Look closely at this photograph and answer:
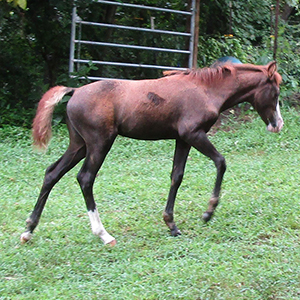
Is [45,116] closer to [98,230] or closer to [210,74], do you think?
[98,230]

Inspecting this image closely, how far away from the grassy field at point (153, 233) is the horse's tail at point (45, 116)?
1.03m

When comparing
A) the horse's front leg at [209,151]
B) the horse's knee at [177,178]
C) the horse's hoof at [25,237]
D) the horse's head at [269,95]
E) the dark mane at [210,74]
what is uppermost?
the dark mane at [210,74]

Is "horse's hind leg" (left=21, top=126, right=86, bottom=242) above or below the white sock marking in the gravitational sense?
above

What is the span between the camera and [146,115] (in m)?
4.75

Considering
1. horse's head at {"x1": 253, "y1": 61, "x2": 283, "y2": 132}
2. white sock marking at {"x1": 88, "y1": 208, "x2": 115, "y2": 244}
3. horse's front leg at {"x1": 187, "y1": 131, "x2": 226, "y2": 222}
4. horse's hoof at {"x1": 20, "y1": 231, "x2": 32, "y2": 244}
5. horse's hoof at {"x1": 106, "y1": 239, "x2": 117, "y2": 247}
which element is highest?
horse's head at {"x1": 253, "y1": 61, "x2": 283, "y2": 132}

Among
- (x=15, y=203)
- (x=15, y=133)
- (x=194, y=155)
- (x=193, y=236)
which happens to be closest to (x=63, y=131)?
(x=15, y=133)

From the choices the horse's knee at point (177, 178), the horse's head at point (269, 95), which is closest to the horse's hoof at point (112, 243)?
the horse's knee at point (177, 178)

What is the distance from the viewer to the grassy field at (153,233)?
3699 millimetres

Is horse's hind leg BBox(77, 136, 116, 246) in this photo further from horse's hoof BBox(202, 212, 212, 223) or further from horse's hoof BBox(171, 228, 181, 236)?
horse's hoof BBox(202, 212, 212, 223)

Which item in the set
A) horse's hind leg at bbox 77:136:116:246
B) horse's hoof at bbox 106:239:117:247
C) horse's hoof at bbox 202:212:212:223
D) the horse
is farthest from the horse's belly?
horse's hoof at bbox 106:239:117:247

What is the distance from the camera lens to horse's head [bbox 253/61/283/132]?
504 cm

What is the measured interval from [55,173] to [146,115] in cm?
115

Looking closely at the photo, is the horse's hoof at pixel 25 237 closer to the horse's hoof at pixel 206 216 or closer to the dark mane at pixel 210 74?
the horse's hoof at pixel 206 216

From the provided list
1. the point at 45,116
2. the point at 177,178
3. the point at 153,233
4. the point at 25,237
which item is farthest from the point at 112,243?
the point at 45,116
